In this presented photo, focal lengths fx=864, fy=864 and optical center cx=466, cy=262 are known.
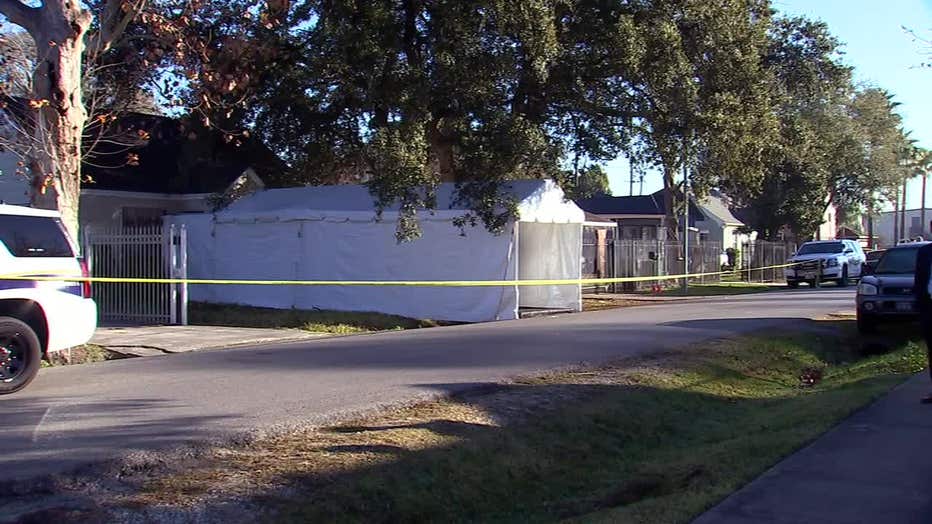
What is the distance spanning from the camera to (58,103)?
1224cm

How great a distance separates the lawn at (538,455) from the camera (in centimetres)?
599

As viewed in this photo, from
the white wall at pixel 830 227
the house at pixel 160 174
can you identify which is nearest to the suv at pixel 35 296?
the house at pixel 160 174

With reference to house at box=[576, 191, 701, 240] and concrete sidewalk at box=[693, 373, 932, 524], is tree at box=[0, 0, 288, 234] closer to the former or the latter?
concrete sidewalk at box=[693, 373, 932, 524]

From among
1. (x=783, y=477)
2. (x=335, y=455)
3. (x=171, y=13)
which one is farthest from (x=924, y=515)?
(x=171, y=13)

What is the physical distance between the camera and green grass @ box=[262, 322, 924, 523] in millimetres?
6129

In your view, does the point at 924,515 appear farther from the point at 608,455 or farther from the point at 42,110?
the point at 42,110

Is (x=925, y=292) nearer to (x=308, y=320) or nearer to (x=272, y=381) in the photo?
(x=272, y=381)

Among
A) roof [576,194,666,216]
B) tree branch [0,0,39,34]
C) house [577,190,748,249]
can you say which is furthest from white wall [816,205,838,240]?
tree branch [0,0,39,34]

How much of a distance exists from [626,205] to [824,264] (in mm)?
20517

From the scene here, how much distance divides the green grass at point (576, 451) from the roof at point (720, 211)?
45.8m

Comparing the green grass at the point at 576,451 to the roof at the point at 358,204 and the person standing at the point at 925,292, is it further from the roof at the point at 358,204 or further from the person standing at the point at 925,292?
the roof at the point at 358,204

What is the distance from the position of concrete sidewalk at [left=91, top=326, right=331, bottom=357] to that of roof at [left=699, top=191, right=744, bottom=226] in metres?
42.7

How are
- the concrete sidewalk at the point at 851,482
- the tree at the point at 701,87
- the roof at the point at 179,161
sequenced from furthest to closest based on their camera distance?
the roof at the point at 179,161
the tree at the point at 701,87
the concrete sidewalk at the point at 851,482

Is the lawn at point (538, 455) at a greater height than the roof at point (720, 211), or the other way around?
Answer: the roof at point (720, 211)
